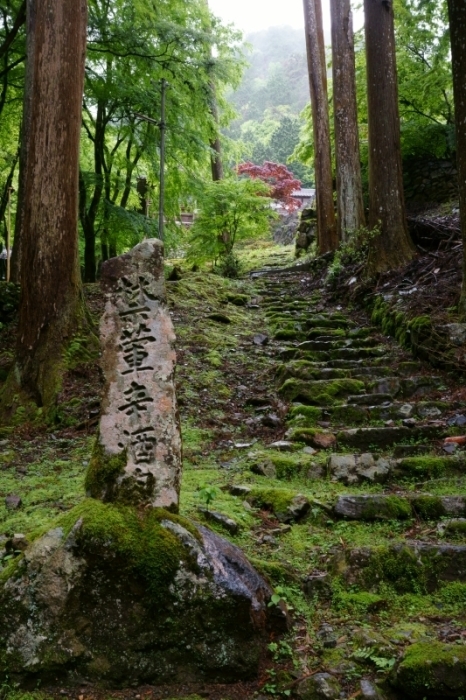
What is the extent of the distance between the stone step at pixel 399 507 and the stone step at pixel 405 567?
1.74 ft

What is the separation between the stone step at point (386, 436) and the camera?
5.04 metres

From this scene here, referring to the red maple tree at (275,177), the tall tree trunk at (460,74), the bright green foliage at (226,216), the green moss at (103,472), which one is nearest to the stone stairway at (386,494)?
the green moss at (103,472)

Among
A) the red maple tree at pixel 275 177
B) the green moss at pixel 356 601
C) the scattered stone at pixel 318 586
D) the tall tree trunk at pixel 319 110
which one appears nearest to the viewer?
the green moss at pixel 356 601

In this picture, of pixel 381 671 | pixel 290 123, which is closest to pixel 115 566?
pixel 381 671

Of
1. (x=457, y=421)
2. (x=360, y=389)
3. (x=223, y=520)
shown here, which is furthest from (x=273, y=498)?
(x=360, y=389)

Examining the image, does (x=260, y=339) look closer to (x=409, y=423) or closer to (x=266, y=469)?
(x=409, y=423)

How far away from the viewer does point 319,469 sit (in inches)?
183

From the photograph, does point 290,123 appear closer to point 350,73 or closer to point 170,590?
point 350,73

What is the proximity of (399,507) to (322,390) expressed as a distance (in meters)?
2.45

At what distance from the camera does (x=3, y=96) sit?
11.1m

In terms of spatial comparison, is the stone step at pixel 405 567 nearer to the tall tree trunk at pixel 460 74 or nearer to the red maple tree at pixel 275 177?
the tall tree trunk at pixel 460 74

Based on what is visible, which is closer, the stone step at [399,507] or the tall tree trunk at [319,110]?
the stone step at [399,507]

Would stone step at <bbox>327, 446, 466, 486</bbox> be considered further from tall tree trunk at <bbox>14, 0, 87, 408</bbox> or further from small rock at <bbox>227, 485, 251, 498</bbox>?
tall tree trunk at <bbox>14, 0, 87, 408</bbox>

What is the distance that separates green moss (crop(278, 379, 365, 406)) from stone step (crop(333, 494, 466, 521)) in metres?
2.21
